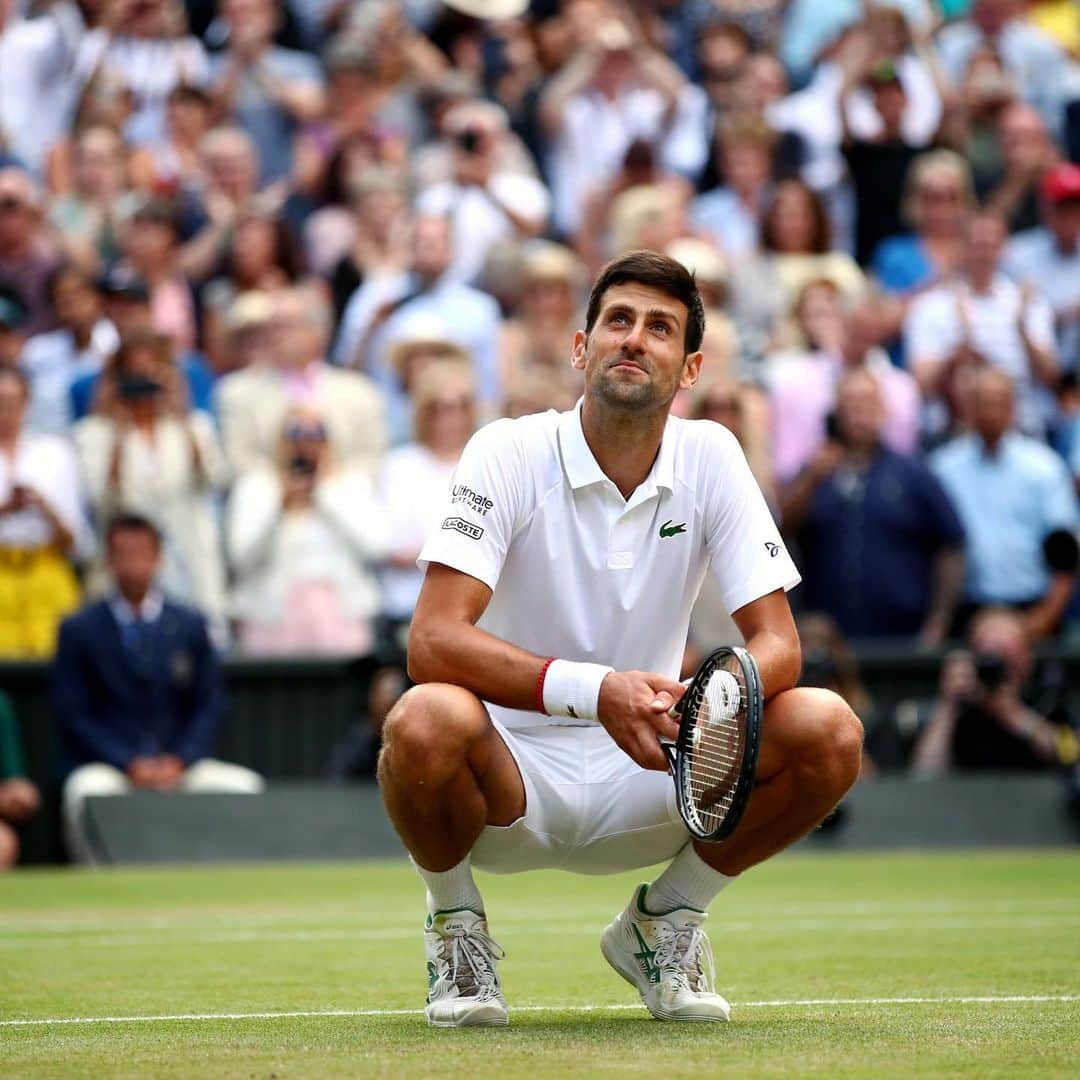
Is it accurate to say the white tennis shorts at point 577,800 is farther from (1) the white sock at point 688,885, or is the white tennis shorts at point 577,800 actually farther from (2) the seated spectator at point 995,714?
(2) the seated spectator at point 995,714

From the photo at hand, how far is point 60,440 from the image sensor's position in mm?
12312

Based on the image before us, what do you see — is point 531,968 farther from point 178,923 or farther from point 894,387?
point 894,387

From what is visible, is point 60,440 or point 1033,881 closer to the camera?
point 1033,881

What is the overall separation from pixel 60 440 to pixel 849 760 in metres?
7.87

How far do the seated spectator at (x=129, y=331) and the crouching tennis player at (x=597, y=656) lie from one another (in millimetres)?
7011

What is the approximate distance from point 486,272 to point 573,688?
930cm

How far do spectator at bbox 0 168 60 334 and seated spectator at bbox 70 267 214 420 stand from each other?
0.54m

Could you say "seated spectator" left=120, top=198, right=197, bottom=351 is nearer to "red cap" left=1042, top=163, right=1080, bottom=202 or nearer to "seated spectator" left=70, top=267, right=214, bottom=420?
"seated spectator" left=70, top=267, right=214, bottom=420

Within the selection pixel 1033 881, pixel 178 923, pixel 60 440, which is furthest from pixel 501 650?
pixel 60 440

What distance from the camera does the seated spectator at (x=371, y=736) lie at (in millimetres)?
11938

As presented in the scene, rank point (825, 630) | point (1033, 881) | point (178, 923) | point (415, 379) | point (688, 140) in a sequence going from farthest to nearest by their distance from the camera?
point (688, 140), point (415, 379), point (825, 630), point (1033, 881), point (178, 923)

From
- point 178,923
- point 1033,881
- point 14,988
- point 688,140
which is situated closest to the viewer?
point 14,988

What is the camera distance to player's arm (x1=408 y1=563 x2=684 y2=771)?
5.04 meters

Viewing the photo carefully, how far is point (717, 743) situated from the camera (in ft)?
16.1
